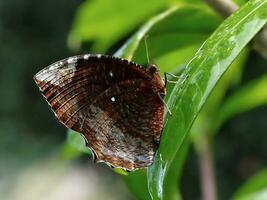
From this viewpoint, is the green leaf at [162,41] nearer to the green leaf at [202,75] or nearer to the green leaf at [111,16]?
the green leaf at [202,75]

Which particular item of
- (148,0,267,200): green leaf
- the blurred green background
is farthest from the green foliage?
the blurred green background

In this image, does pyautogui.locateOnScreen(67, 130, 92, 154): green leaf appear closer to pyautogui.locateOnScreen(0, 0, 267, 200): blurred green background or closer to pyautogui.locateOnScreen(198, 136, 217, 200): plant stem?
pyautogui.locateOnScreen(198, 136, 217, 200): plant stem

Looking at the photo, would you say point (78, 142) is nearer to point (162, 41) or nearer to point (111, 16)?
point (162, 41)

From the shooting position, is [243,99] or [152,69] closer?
[152,69]

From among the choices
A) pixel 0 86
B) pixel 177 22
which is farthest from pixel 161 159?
pixel 0 86

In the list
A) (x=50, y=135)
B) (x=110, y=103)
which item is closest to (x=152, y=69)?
(x=110, y=103)

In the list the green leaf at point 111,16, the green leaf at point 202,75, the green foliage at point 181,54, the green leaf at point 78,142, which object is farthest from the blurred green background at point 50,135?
the green leaf at point 202,75
